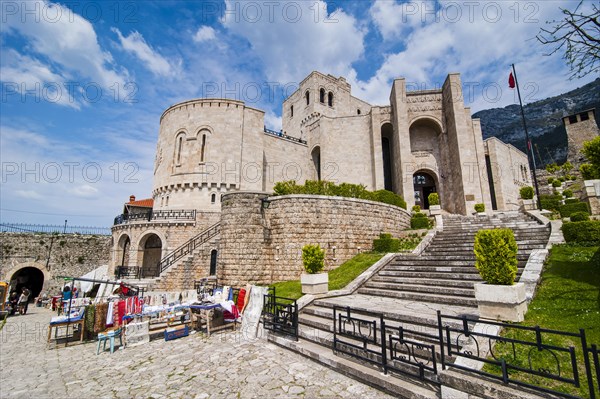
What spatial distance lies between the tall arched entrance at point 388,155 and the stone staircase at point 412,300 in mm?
15264

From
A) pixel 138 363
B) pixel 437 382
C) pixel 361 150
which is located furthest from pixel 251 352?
pixel 361 150

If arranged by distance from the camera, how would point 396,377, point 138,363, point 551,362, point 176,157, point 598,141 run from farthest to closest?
point 176,157, point 598,141, point 138,363, point 396,377, point 551,362

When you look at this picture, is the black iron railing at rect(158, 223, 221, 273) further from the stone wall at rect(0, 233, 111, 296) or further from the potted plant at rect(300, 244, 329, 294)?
the stone wall at rect(0, 233, 111, 296)

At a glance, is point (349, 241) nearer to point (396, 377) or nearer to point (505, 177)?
point (396, 377)

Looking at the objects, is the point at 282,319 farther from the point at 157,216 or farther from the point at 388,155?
the point at 388,155

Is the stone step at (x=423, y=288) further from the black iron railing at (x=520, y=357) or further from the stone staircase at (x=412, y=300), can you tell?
the black iron railing at (x=520, y=357)

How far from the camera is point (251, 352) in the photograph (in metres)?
6.23

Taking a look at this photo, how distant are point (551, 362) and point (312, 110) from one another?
112ft

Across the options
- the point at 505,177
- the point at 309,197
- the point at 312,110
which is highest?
the point at 312,110

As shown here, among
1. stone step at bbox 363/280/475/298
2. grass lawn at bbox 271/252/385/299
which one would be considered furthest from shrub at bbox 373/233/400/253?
stone step at bbox 363/280/475/298

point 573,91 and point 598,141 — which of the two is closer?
point 598,141

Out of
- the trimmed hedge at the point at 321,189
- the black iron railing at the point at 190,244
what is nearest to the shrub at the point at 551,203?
the trimmed hedge at the point at 321,189

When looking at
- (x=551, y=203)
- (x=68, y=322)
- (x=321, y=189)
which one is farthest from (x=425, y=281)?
(x=551, y=203)

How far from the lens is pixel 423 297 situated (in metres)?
7.68
